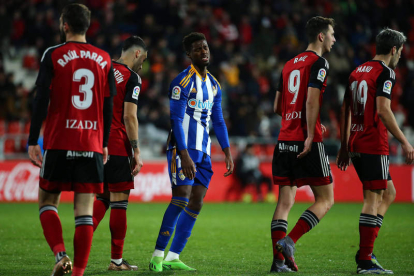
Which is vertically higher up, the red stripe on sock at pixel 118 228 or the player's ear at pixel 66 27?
the player's ear at pixel 66 27

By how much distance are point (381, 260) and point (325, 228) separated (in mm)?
3807

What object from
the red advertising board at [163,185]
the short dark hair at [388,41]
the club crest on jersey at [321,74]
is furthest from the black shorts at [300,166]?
the red advertising board at [163,185]

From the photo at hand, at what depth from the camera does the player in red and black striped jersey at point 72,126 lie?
4461 mm

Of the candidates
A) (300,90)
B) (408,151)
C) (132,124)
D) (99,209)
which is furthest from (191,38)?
(408,151)

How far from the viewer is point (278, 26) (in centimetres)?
2197

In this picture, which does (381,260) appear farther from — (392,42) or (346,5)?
(346,5)

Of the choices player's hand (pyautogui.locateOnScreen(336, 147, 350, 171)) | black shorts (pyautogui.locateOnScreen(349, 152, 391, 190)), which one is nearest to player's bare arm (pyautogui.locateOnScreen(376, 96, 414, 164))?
black shorts (pyautogui.locateOnScreen(349, 152, 391, 190))

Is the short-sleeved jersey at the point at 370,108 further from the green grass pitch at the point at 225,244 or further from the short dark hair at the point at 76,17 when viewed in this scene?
the short dark hair at the point at 76,17

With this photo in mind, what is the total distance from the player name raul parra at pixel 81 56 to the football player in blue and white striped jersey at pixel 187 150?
4.63 feet

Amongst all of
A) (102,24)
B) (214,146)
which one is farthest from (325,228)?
(102,24)

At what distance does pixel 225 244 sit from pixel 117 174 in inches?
108

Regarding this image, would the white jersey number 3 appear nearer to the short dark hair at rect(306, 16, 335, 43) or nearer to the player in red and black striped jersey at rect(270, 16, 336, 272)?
the player in red and black striped jersey at rect(270, 16, 336, 272)

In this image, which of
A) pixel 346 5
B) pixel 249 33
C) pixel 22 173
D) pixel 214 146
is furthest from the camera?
pixel 346 5

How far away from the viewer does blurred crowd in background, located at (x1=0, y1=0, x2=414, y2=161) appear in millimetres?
17531
